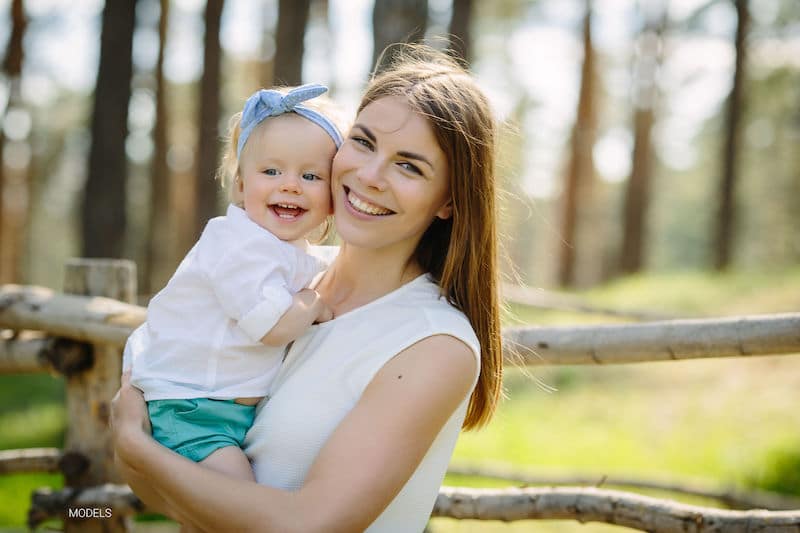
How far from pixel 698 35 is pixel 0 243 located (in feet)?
50.3

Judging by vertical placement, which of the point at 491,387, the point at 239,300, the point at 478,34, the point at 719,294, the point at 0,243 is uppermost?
the point at 478,34

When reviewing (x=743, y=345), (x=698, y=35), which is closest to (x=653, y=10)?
(x=698, y=35)

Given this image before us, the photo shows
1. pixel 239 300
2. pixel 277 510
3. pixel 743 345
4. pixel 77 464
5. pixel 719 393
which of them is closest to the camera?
pixel 277 510

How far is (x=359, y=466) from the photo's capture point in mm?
1560

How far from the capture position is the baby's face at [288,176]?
2045mm

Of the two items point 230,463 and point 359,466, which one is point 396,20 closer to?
point 230,463

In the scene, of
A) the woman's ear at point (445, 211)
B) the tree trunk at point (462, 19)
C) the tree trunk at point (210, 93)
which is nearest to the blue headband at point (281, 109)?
the woman's ear at point (445, 211)

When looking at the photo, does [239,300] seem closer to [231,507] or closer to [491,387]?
[231,507]

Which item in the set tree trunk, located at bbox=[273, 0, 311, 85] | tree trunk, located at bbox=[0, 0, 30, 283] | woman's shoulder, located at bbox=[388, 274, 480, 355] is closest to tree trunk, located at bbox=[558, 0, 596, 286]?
tree trunk, located at bbox=[273, 0, 311, 85]

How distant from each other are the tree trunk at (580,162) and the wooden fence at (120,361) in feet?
41.7

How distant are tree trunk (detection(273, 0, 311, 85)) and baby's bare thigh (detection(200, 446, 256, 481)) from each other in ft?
23.5

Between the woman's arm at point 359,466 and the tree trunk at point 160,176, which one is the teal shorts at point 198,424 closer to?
the woman's arm at point 359,466

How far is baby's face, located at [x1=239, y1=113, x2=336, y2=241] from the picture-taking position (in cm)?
204

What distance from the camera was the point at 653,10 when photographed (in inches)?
650
